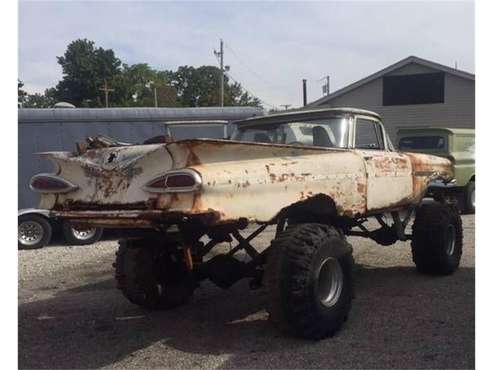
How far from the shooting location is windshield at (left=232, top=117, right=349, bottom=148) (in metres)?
5.85

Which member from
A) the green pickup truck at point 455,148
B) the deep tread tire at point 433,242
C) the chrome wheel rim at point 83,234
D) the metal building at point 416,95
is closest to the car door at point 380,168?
the deep tread tire at point 433,242

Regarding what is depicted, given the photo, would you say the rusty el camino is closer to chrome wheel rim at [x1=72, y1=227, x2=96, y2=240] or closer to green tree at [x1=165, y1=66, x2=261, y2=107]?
chrome wheel rim at [x1=72, y1=227, x2=96, y2=240]

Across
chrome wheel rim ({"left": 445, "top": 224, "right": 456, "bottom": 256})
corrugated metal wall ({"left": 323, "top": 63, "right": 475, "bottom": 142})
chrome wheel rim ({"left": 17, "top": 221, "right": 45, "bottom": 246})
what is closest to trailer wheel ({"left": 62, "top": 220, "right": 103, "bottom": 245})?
chrome wheel rim ({"left": 17, "top": 221, "right": 45, "bottom": 246})

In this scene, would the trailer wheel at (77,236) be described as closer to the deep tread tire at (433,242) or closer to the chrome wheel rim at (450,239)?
the deep tread tire at (433,242)

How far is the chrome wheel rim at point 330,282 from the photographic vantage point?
484 cm

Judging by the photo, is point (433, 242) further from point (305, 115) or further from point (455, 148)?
point (455, 148)

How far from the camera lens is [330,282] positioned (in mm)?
4980

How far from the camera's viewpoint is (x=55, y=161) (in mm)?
5039

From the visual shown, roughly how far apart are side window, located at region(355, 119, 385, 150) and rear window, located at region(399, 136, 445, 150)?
25.6ft

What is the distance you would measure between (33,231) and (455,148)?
979 centimetres

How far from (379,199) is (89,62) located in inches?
2311

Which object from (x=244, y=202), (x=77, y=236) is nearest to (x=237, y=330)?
(x=244, y=202)

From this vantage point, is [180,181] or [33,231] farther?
[33,231]

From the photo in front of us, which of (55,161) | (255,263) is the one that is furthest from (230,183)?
(55,161)
